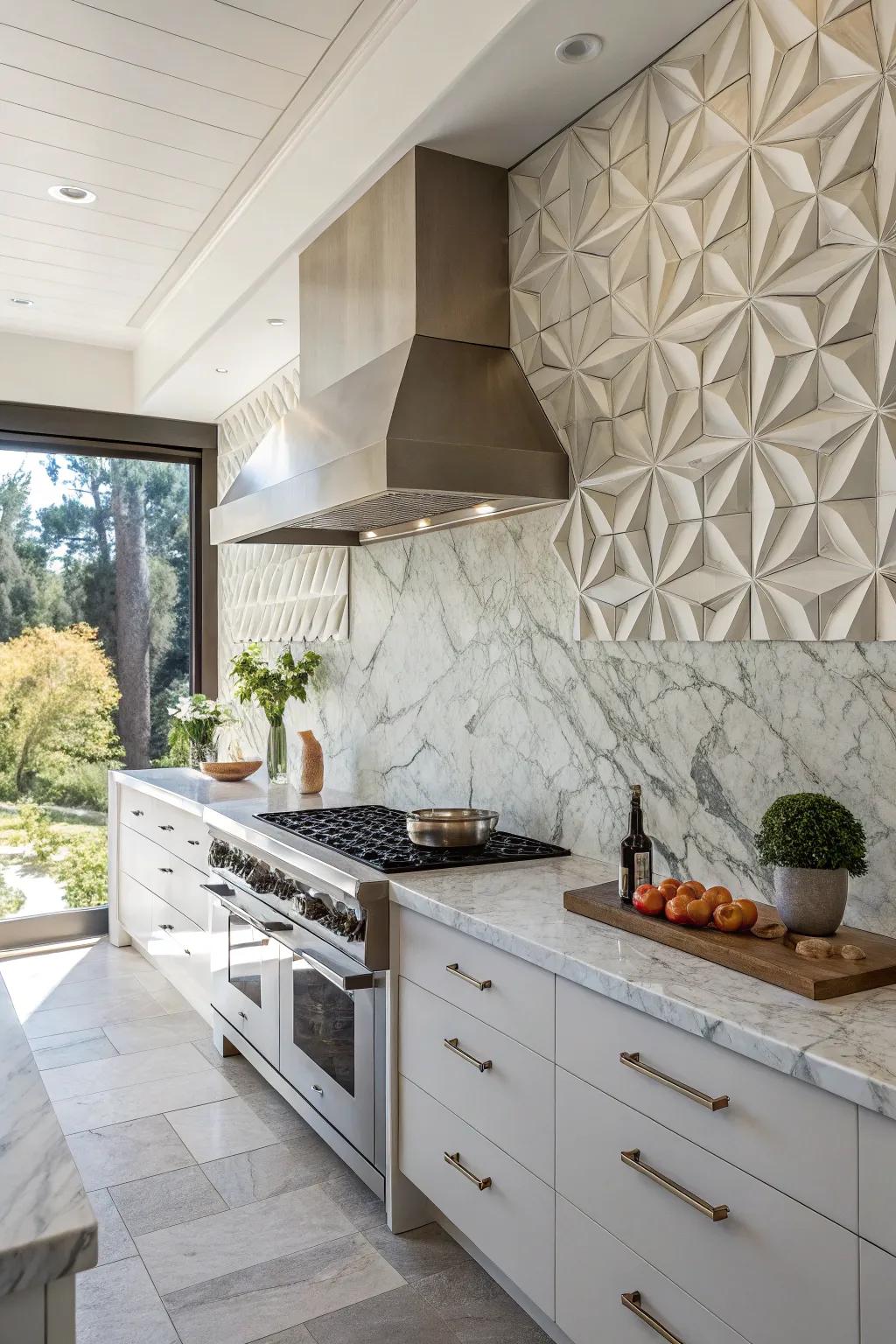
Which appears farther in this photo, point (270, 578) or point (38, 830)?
point (38, 830)

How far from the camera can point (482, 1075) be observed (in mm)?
2010

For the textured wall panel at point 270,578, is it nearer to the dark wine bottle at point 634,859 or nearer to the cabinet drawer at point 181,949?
the cabinet drawer at point 181,949

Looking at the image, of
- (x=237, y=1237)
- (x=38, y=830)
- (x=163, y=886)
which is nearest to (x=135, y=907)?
(x=163, y=886)

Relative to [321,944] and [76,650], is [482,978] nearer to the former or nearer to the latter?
[321,944]

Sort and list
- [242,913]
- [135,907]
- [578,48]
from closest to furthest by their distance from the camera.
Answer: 1. [578,48]
2. [242,913]
3. [135,907]

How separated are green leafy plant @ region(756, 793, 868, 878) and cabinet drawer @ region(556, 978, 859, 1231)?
0.37m

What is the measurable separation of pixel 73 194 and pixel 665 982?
3.16 metres

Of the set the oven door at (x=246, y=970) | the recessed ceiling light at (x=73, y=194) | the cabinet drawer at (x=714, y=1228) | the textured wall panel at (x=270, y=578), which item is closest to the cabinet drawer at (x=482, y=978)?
the cabinet drawer at (x=714, y=1228)

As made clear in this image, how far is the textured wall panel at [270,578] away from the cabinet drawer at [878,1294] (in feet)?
9.77

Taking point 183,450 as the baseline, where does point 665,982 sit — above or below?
below

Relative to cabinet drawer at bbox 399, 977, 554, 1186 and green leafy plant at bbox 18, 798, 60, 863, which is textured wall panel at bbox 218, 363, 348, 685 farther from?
cabinet drawer at bbox 399, 977, 554, 1186

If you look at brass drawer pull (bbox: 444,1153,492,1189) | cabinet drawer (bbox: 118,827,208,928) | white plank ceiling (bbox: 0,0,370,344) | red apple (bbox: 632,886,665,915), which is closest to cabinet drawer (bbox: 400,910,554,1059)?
red apple (bbox: 632,886,665,915)

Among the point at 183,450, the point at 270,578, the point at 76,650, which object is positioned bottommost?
the point at 76,650

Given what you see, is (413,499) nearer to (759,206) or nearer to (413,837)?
(413,837)
